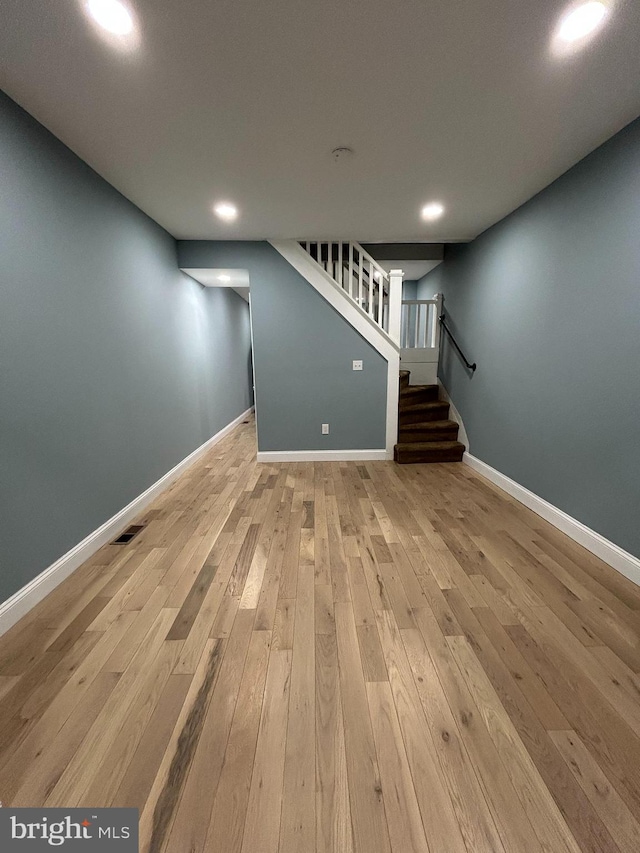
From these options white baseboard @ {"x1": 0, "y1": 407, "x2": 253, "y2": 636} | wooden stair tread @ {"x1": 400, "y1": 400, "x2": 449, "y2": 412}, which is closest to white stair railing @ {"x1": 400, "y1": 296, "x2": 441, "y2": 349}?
wooden stair tread @ {"x1": 400, "y1": 400, "x2": 449, "y2": 412}

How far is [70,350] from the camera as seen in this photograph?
1.89 metres

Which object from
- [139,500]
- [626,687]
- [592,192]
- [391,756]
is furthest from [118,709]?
[592,192]

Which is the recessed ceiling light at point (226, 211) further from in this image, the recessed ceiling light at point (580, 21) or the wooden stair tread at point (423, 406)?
the wooden stair tread at point (423, 406)

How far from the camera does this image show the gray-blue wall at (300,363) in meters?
3.51

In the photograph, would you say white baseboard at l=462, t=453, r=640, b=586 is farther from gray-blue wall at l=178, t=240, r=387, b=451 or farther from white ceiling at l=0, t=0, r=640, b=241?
white ceiling at l=0, t=0, r=640, b=241

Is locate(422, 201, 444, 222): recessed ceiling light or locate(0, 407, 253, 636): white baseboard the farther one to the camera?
locate(422, 201, 444, 222): recessed ceiling light

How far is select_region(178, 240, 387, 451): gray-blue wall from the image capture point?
11.5 ft

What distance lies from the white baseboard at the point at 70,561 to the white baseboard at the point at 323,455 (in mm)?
1200

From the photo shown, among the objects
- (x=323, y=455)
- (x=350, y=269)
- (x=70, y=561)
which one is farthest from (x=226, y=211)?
(x=70, y=561)

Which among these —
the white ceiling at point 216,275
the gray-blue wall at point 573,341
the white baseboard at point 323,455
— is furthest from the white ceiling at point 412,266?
the white baseboard at point 323,455

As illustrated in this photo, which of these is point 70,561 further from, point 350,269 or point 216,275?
point 350,269

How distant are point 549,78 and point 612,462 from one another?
80.6 inches

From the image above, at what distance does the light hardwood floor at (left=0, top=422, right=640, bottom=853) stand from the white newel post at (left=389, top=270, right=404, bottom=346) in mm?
2489

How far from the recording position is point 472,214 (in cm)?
284
